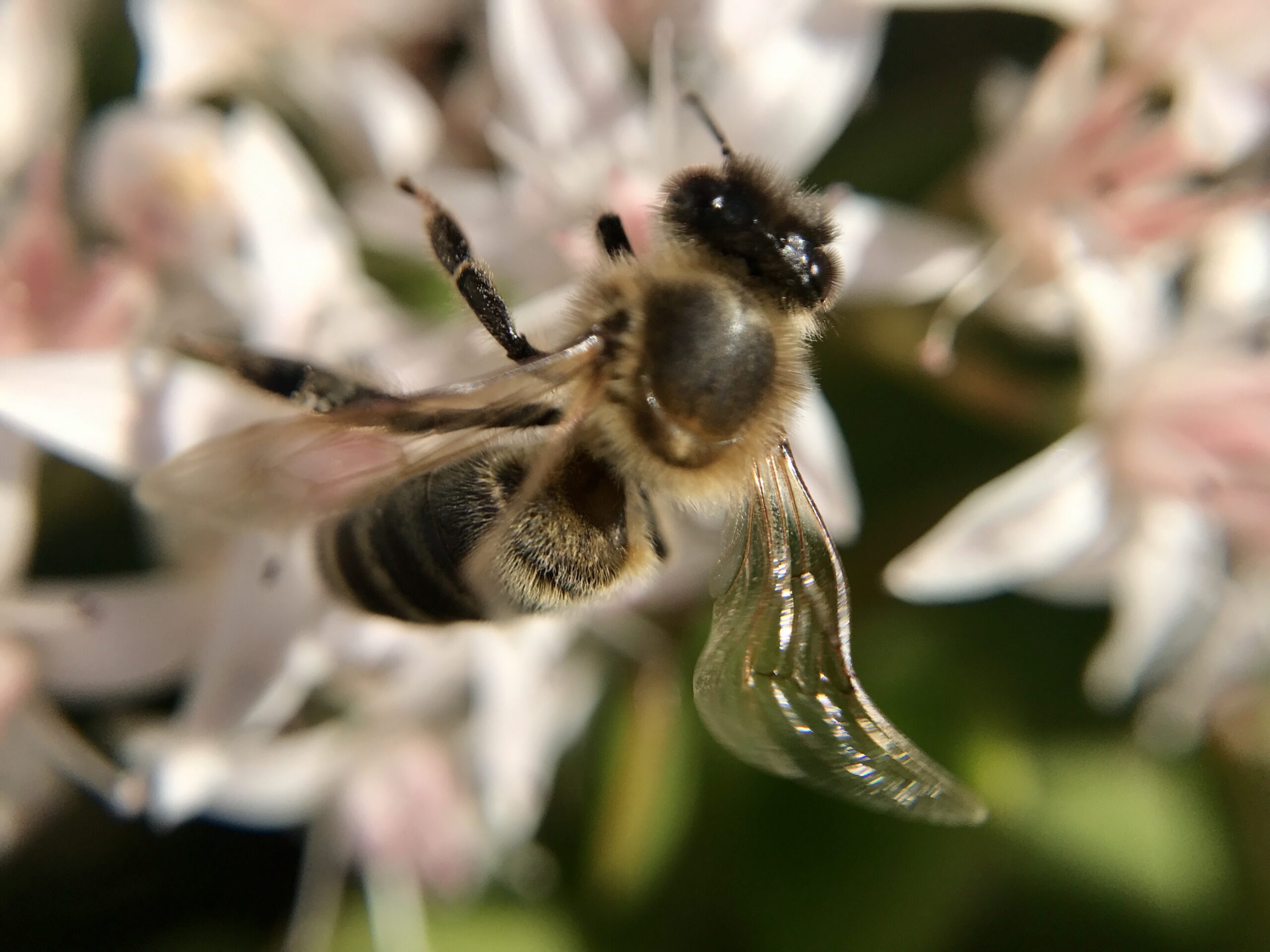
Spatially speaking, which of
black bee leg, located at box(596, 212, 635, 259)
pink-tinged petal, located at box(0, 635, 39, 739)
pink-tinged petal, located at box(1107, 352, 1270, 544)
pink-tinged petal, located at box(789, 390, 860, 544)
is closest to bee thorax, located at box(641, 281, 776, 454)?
black bee leg, located at box(596, 212, 635, 259)

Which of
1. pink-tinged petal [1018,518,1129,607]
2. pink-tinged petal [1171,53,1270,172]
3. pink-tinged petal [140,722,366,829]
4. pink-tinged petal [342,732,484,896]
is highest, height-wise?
pink-tinged petal [1171,53,1270,172]

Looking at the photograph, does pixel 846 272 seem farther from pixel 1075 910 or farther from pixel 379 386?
pixel 1075 910

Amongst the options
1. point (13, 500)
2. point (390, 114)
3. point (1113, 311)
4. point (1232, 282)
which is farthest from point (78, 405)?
point (1232, 282)

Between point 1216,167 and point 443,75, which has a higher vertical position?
point 1216,167

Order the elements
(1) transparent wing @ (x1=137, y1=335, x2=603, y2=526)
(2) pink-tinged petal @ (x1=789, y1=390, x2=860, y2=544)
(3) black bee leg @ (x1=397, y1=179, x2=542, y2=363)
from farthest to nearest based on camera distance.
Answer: (2) pink-tinged petal @ (x1=789, y1=390, x2=860, y2=544) < (3) black bee leg @ (x1=397, y1=179, x2=542, y2=363) < (1) transparent wing @ (x1=137, y1=335, x2=603, y2=526)

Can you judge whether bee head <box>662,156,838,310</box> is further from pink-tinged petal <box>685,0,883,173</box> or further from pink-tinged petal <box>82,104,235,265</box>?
pink-tinged petal <box>82,104,235,265</box>

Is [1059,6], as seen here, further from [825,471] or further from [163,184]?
[163,184]

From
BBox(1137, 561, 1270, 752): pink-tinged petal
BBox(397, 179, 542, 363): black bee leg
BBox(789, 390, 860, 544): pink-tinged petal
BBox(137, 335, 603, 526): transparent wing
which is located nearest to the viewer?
BBox(137, 335, 603, 526): transparent wing

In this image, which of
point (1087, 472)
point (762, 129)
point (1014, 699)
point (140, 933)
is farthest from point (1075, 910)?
point (140, 933)
